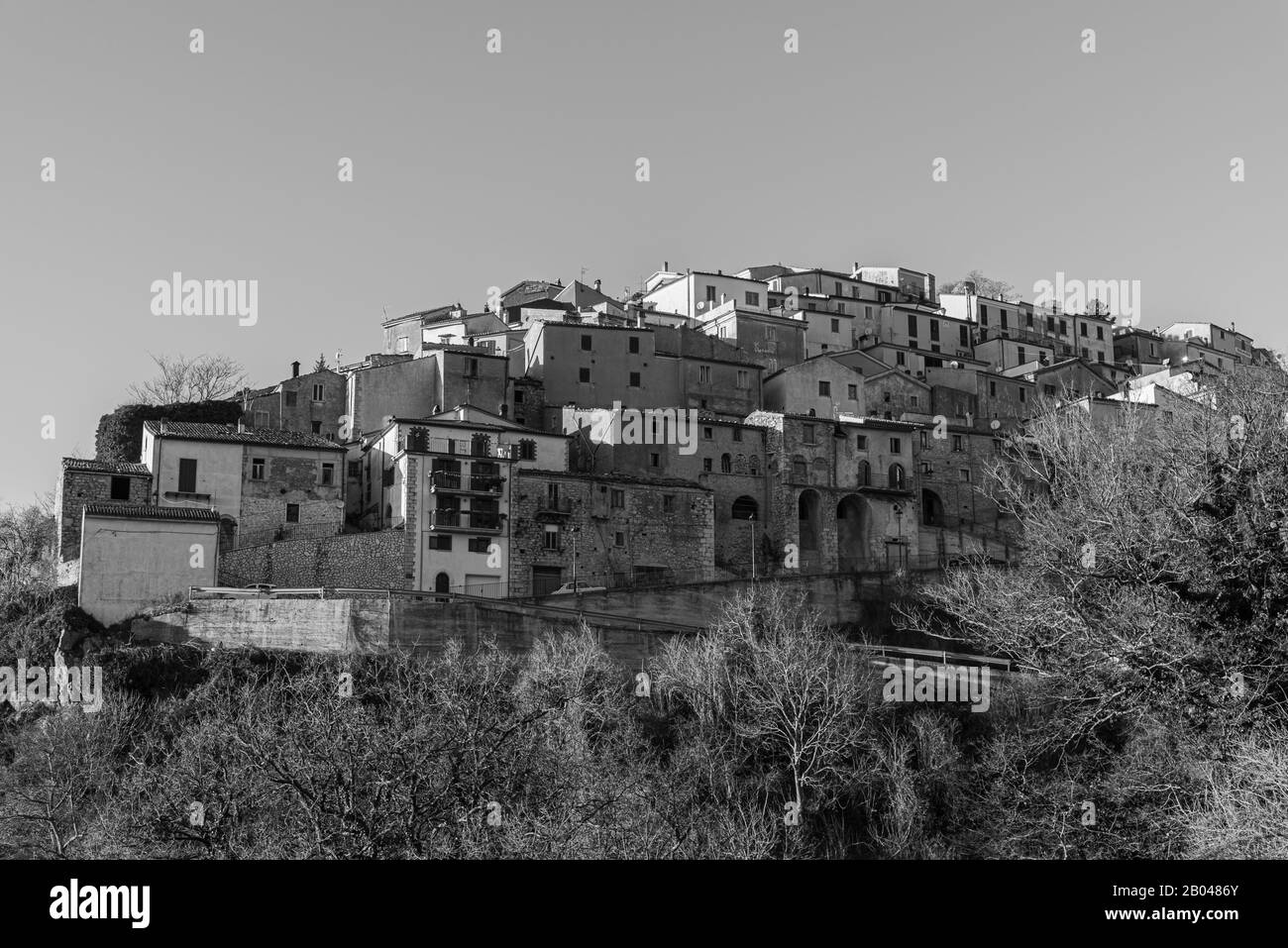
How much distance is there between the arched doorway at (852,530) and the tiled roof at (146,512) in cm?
2560

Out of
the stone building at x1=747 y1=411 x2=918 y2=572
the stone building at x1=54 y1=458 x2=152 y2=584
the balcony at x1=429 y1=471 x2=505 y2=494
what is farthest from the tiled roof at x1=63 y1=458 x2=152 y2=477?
the stone building at x1=747 y1=411 x2=918 y2=572

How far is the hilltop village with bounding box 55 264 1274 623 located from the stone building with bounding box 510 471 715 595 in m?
0.09

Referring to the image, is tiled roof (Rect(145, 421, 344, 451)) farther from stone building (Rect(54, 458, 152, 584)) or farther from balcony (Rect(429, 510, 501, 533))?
balcony (Rect(429, 510, 501, 533))

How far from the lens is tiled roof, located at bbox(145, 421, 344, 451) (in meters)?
48.8

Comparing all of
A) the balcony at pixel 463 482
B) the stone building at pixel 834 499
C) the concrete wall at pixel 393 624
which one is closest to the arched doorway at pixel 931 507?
the stone building at pixel 834 499

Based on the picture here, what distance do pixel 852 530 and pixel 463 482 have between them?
1779cm

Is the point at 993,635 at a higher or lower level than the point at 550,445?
lower

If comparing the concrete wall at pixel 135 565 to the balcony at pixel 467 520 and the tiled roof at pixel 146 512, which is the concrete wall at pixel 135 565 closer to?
the tiled roof at pixel 146 512

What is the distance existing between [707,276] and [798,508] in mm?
24614

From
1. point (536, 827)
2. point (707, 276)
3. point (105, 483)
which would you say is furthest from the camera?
point (707, 276)

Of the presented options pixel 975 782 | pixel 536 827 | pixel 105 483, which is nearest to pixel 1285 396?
pixel 975 782

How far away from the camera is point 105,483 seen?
48.1 m

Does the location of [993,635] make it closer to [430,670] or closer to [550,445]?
[430,670]

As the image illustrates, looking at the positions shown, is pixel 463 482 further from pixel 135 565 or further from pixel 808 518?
pixel 808 518
